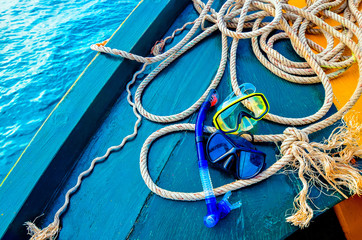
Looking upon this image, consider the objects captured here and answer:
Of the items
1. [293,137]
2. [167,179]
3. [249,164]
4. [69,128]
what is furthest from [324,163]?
[69,128]

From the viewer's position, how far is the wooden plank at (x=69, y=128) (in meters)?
1.06

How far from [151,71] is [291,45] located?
0.92 meters

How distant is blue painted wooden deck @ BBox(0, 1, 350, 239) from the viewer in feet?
3.26

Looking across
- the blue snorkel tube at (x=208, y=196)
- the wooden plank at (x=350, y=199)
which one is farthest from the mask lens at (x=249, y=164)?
the wooden plank at (x=350, y=199)

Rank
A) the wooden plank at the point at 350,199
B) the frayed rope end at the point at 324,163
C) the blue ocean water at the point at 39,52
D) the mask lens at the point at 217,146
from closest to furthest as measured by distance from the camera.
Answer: the frayed rope end at the point at 324,163, the mask lens at the point at 217,146, the wooden plank at the point at 350,199, the blue ocean water at the point at 39,52

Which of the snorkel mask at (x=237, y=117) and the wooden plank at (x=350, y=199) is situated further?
the wooden plank at (x=350, y=199)

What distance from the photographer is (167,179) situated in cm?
113

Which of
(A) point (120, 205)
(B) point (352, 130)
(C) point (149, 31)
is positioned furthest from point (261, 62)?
(A) point (120, 205)

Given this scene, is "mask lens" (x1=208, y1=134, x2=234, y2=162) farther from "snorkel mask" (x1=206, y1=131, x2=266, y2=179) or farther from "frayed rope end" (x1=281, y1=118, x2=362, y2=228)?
"frayed rope end" (x1=281, y1=118, x2=362, y2=228)

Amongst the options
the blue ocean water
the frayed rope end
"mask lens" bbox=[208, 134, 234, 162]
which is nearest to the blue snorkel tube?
"mask lens" bbox=[208, 134, 234, 162]

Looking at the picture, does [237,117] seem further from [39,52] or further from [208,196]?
[39,52]

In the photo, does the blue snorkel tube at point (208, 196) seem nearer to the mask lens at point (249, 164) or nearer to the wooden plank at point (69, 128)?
the mask lens at point (249, 164)

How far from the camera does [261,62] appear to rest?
1.49m

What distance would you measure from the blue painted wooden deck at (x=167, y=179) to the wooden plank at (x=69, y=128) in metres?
0.01
